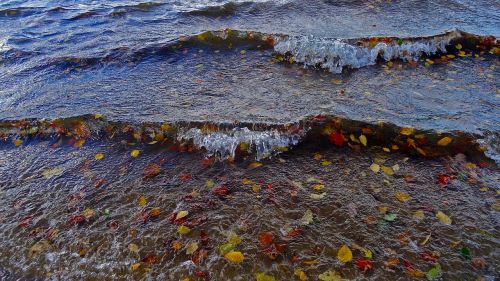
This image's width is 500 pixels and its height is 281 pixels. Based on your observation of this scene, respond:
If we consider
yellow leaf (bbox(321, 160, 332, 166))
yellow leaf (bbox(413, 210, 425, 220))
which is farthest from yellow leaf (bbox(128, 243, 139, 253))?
yellow leaf (bbox(413, 210, 425, 220))

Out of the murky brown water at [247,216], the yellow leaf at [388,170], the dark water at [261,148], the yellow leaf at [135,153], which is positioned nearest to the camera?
the murky brown water at [247,216]

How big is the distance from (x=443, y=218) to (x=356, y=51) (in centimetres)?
380

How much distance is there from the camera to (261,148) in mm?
4344

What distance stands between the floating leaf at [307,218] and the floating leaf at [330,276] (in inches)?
22.1

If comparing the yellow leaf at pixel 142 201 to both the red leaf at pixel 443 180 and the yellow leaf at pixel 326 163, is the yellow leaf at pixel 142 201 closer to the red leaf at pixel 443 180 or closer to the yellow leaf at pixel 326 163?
the yellow leaf at pixel 326 163

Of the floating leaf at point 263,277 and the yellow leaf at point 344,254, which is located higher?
the yellow leaf at point 344,254

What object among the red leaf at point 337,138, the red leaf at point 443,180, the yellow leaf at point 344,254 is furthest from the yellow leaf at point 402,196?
the red leaf at point 337,138

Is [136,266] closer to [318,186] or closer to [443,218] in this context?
[318,186]

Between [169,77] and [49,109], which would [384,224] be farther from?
[49,109]

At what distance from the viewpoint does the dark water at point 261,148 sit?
3135 mm

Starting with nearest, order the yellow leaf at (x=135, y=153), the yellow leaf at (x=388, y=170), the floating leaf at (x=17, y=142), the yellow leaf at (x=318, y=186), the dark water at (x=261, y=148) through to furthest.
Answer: the dark water at (x=261, y=148), the yellow leaf at (x=318, y=186), the yellow leaf at (x=388, y=170), the yellow leaf at (x=135, y=153), the floating leaf at (x=17, y=142)

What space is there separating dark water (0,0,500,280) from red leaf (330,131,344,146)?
2 cm

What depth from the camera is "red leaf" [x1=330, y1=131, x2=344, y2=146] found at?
4.30 m

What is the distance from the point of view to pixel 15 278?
3.10 metres
